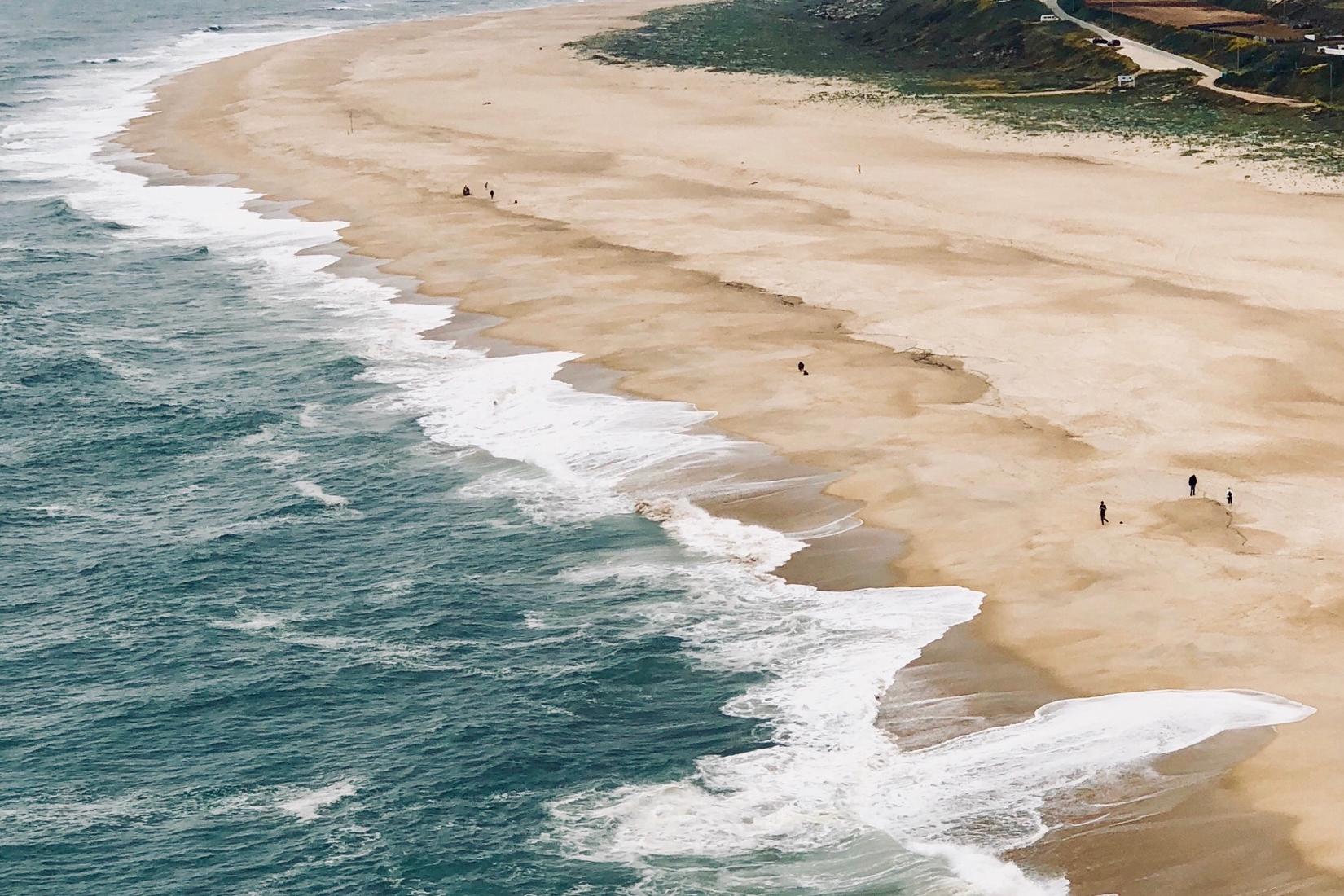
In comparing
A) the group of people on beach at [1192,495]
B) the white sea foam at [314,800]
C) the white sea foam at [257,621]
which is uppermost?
the group of people on beach at [1192,495]

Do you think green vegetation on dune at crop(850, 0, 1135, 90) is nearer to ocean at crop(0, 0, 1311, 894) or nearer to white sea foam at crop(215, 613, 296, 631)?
ocean at crop(0, 0, 1311, 894)

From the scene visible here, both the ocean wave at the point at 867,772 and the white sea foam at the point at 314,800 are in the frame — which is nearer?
the ocean wave at the point at 867,772

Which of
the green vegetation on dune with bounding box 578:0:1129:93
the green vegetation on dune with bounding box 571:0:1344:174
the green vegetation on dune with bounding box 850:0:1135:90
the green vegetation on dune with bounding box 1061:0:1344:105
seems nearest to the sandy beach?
the green vegetation on dune with bounding box 571:0:1344:174

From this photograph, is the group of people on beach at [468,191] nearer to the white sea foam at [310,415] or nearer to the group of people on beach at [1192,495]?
the white sea foam at [310,415]

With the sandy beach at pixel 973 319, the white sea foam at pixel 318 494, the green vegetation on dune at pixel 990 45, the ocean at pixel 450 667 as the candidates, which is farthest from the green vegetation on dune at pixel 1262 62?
the white sea foam at pixel 318 494

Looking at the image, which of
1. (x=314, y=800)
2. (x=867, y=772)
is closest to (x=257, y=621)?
(x=314, y=800)

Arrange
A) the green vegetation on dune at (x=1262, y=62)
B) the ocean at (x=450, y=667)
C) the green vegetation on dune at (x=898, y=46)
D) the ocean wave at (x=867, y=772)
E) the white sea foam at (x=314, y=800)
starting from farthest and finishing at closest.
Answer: the green vegetation on dune at (x=898, y=46) < the green vegetation on dune at (x=1262, y=62) < the white sea foam at (x=314, y=800) < the ocean at (x=450, y=667) < the ocean wave at (x=867, y=772)
